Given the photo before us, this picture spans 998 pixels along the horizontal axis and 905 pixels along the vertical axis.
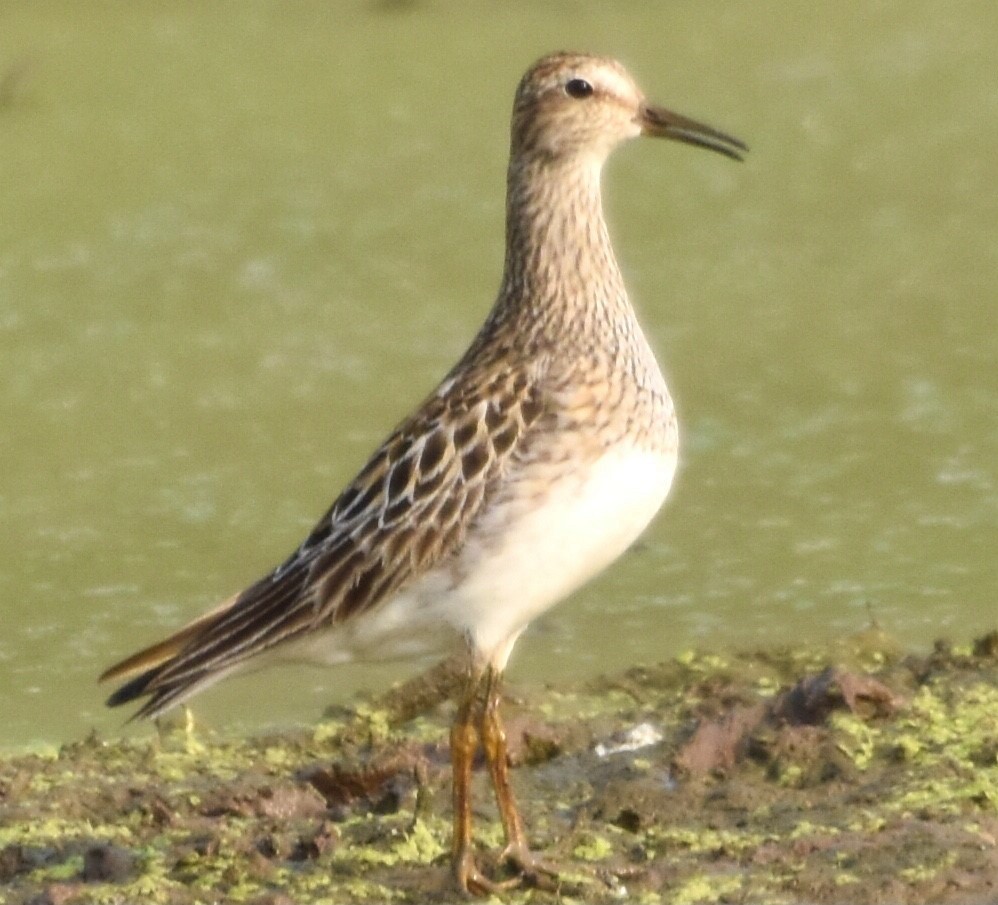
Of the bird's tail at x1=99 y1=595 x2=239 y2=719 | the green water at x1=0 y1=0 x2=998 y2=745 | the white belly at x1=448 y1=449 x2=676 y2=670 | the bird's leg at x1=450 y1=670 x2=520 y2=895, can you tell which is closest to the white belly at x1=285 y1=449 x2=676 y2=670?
the white belly at x1=448 y1=449 x2=676 y2=670

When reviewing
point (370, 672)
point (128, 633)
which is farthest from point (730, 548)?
point (128, 633)

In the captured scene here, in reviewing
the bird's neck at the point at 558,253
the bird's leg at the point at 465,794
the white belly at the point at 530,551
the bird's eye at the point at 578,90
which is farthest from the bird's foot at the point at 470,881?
the bird's eye at the point at 578,90

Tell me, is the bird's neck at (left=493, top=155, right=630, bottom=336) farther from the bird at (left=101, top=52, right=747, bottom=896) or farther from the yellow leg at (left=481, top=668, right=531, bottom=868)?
the yellow leg at (left=481, top=668, right=531, bottom=868)

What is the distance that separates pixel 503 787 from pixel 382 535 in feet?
1.96

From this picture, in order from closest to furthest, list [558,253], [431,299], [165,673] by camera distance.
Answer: [165,673] → [558,253] → [431,299]

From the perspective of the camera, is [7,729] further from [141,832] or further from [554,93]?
[554,93]

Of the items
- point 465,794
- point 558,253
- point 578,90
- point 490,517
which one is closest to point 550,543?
point 490,517

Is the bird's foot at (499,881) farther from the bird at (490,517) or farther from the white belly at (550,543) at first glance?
the white belly at (550,543)

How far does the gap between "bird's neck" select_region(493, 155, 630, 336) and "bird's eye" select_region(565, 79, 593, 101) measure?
15cm

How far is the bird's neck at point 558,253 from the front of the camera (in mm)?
5516

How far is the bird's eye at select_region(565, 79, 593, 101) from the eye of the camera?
18.8ft

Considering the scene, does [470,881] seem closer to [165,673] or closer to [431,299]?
[165,673]

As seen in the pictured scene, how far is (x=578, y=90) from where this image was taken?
575 cm

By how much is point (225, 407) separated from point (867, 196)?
9.80 ft
